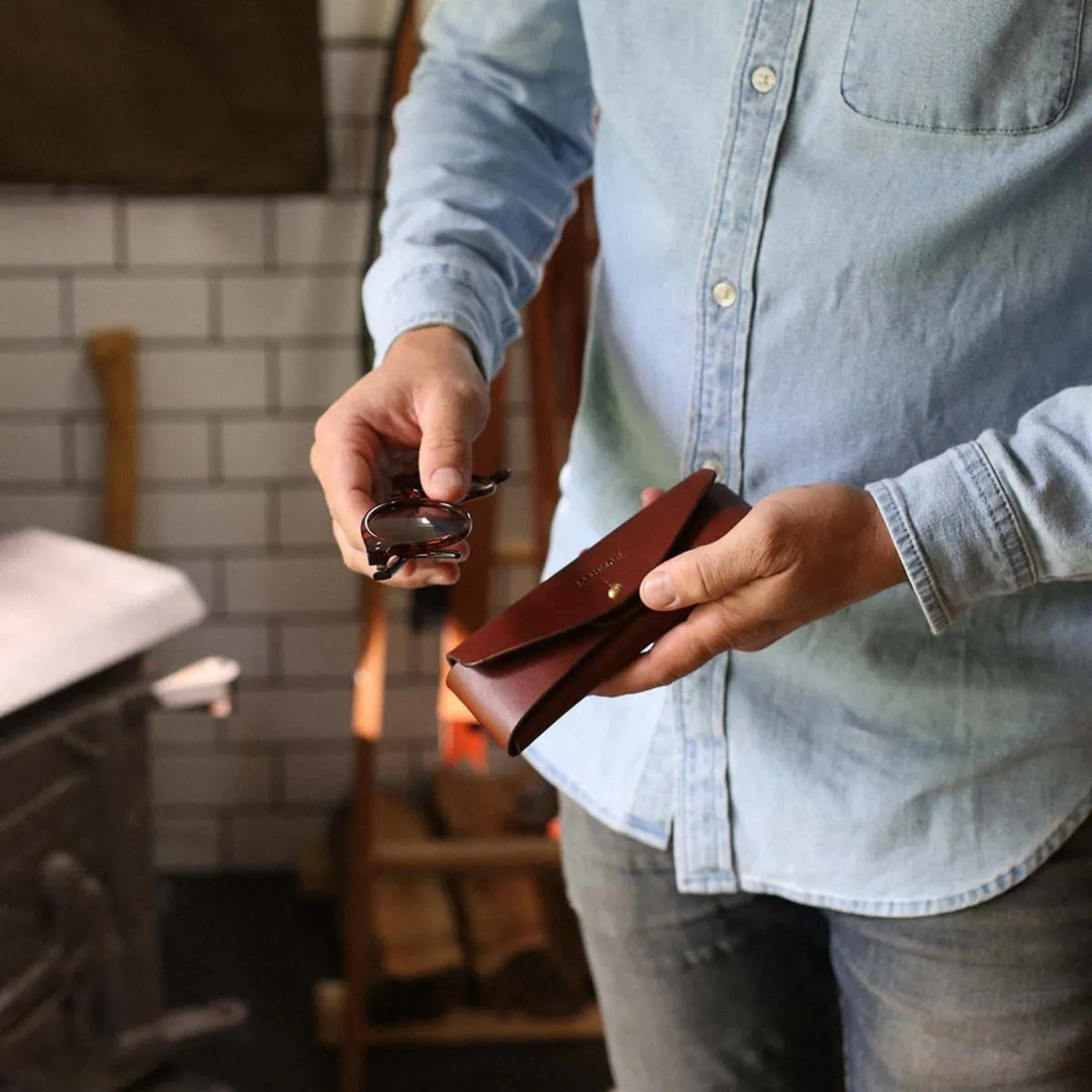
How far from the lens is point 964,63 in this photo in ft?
2.41

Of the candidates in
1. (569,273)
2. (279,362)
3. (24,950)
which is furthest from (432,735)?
(24,950)

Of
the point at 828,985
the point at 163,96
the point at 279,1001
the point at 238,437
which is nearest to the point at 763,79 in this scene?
the point at 828,985

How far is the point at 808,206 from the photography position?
776mm

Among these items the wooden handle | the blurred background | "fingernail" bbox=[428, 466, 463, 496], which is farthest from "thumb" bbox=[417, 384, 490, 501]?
the wooden handle

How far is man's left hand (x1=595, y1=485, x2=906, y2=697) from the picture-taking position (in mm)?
680

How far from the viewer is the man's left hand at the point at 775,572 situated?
2.23 ft

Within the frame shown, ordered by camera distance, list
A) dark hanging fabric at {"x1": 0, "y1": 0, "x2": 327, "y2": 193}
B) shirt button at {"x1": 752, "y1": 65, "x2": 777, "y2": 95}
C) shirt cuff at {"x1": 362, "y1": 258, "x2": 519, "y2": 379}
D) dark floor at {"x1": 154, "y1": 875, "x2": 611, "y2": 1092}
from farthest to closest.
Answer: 1. dark floor at {"x1": 154, "y1": 875, "x2": 611, "y2": 1092}
2. dark hanging fabric at {"x1": 0, "y1": 0, "x2": 327, "y2": 193}
3. shirt cuff at {"x1": 362, "y1": 258, "x2": 519, "y2": 379}
4. shirt button at {"x1": 752, "y1": 65, "x2": 777, "y2": 95}

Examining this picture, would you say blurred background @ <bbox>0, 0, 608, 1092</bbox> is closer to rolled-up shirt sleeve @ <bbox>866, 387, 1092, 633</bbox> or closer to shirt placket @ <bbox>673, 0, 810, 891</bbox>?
shirt placket @ <bbox>673, 0, 810, 891</bbox>

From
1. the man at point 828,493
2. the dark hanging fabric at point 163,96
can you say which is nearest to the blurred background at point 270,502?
the dark hanging fabric at point 163,96

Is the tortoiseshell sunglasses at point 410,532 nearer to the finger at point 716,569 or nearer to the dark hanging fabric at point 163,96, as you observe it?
the finger at point 716,569

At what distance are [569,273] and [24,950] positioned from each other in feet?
3.44

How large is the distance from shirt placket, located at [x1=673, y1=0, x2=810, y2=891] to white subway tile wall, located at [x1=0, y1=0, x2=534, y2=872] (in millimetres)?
1218

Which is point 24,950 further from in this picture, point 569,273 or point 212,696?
point 569,273

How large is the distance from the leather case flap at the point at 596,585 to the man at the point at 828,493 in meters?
0.05
